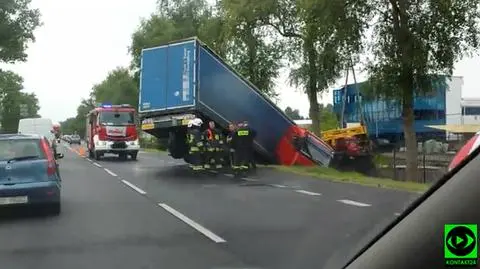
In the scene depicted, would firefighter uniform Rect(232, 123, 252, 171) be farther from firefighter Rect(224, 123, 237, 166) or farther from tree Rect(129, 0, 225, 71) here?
tree Rect(129, 0, 225, 71)

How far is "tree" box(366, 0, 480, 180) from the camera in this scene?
1917 centimetres

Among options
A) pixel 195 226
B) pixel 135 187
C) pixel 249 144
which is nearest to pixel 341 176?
pixel 249 144

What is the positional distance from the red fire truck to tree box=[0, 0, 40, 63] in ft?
31.0

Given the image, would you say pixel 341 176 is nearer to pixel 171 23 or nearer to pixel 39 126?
pixel 39 126

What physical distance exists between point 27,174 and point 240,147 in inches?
377

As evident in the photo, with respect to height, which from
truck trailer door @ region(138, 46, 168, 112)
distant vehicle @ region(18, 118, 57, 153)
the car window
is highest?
truck trailer door @ region(138, 46, 168, 112)

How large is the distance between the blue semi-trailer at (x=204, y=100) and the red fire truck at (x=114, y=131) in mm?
10177

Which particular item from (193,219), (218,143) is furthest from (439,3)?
(193,219)

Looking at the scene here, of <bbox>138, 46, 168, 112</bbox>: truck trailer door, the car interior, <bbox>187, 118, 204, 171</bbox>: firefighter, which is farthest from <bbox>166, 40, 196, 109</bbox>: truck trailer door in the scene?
the car interior

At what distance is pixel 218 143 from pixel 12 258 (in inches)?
517

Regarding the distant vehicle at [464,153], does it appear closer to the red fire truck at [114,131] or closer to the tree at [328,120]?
the red fire truck at [114,131]

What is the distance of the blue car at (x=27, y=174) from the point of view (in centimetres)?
1059

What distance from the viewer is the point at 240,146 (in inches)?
772

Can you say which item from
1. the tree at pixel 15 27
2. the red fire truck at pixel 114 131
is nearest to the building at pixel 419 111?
the red fire truck at pixel 114 131
